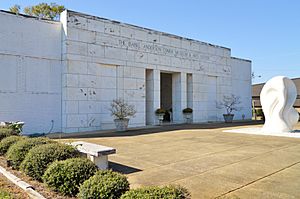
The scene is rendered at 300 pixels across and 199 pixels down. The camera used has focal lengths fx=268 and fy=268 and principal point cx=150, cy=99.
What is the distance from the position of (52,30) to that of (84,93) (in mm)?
3558

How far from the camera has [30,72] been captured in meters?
12.9

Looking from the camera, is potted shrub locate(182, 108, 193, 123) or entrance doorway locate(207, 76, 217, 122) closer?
potted shrub locate(182, 108, 193, 123)

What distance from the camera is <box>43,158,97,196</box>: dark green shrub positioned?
420cm

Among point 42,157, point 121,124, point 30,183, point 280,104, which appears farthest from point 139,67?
point 30,183

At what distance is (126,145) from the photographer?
9.30 m

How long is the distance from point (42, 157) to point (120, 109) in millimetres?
9893

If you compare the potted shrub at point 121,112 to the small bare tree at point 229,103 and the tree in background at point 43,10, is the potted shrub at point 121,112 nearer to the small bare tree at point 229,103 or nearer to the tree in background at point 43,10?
the small bare tree at point 229,103

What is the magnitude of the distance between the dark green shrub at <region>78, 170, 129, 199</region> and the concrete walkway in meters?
1.09

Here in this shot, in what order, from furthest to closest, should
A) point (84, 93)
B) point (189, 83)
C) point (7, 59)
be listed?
point (189, 83)
point (84, 93)
point (7, 59)

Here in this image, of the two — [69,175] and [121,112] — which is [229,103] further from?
[69,175]

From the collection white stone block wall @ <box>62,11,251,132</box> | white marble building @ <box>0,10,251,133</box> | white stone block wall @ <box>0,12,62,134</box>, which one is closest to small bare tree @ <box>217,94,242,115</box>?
white stone block wall @ <box>62,11,251,132</box>

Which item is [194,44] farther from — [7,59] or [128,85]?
[7,59]

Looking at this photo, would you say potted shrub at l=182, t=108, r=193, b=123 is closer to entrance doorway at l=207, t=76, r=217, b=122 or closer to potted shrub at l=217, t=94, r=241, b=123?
entrance doorway at l=207, t=76, r=217, b=122

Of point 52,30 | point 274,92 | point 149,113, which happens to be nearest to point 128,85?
point 149,113
